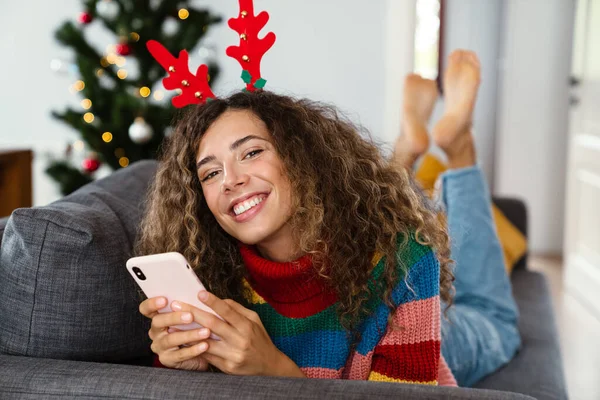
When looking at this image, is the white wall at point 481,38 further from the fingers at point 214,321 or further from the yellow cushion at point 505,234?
the fingers at point 214,321

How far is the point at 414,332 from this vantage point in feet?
4.03

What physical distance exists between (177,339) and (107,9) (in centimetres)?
273

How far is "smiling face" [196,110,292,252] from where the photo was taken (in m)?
1.25

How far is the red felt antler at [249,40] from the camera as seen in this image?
1348mm

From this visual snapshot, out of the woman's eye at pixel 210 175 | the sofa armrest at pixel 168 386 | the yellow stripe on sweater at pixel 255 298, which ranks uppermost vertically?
the woman's eye at pixel 210 175

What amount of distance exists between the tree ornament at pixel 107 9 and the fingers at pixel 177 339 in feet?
8.81

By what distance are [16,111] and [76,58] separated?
137 centimetres

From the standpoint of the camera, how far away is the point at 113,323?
3.97 ft

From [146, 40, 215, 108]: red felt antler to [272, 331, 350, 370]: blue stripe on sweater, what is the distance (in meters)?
0.46

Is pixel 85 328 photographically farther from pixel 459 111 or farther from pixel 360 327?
pixel 459 111

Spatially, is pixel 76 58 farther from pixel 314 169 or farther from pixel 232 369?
pixel 232 369

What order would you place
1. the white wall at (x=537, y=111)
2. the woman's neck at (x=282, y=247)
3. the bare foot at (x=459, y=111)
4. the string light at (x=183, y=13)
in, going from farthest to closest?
the white wall at (x=537, y=111) → the string light at (x=183, y=13) → the bare foot at (x=459, y=111) → the woman's neck at (x=282, y=247)

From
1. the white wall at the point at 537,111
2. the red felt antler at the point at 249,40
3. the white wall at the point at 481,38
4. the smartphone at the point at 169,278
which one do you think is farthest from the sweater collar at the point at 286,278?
the white wall at the point at 481,38

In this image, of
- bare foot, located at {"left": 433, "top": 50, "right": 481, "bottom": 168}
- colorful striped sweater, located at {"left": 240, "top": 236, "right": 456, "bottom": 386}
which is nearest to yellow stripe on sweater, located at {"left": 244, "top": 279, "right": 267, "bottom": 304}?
colorful striped sweater, located at {"left": 240, "top": 236, "right": 456, "bottom": 386}
